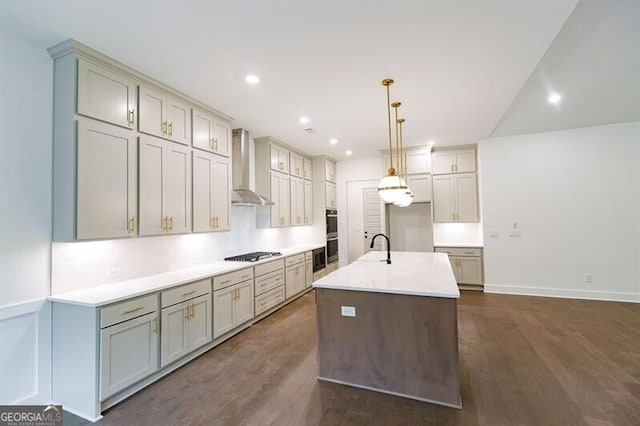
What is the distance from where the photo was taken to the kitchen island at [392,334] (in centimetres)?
229

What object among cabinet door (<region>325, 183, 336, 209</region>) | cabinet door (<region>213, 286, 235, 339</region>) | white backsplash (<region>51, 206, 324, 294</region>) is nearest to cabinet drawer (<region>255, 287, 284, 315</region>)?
cabinet door (<region>213, 286, 235, 339</region>)

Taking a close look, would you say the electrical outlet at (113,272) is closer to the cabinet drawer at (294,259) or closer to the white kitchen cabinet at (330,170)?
the cabinet drawer at (294,259)

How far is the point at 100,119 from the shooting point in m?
2.47

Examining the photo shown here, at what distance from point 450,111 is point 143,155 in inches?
154

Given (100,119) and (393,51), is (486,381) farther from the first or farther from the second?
(100,119)

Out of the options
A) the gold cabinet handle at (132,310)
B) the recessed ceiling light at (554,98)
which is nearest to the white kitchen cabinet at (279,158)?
the gold cabinet handle at (132,310)

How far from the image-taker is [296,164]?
6000 millimetres

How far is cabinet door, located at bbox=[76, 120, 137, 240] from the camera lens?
2.34 meters

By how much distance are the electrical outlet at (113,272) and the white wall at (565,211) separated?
591 centimetres

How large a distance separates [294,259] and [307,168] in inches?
89.5

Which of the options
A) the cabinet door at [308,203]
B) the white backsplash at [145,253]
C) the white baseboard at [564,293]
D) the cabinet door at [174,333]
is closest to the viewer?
the white backsplash at [145,253]

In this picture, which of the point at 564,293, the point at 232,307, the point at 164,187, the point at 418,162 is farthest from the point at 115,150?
the point at 564,293

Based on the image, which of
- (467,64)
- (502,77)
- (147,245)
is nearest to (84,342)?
(147,245)

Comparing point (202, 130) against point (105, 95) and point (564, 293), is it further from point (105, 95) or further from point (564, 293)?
point (564, 293)
